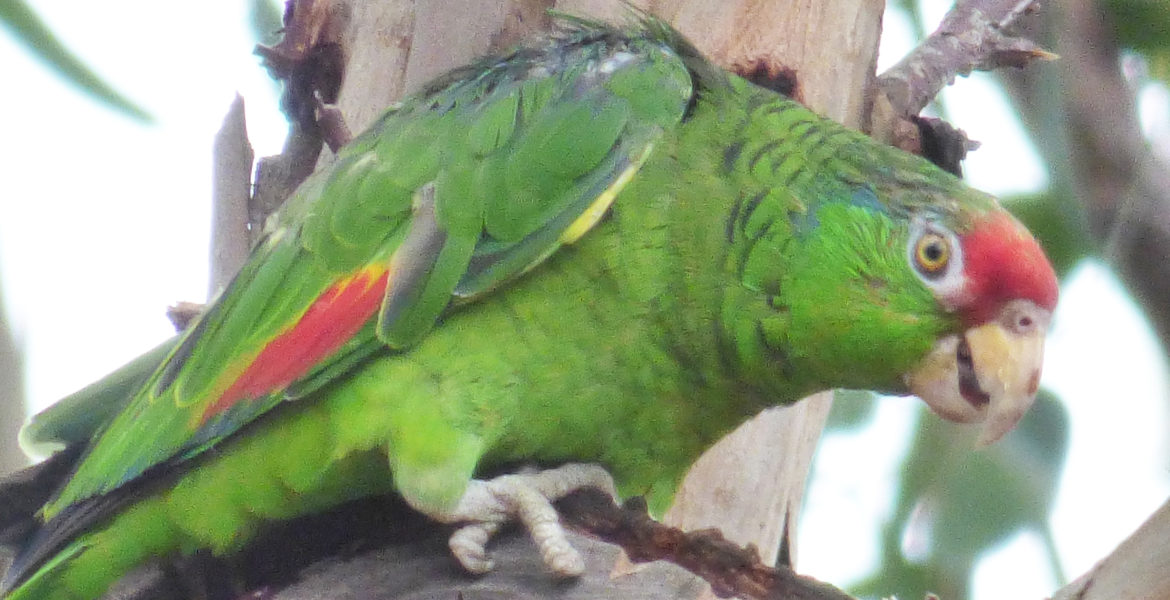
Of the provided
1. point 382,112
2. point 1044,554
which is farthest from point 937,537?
point 382,112

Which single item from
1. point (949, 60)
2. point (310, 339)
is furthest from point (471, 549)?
point (949, 60)

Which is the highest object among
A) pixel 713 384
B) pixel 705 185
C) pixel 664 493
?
pixel 705 185

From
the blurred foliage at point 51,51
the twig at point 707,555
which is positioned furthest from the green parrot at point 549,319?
the blurred foliage at point 51,51

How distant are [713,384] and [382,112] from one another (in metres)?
0.89

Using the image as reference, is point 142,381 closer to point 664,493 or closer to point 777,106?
Answer: point 664,493

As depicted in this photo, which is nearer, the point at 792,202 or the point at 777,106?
the point at 792,202

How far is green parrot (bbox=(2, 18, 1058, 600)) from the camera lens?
187 cm

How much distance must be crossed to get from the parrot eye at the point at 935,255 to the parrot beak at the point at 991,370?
0.09 m

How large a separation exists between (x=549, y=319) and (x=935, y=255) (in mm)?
646

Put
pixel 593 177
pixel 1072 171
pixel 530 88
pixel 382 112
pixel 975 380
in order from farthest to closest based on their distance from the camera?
pixel 1072 171 → pixel 382 112 → pixel 530 88 → pixel 593 177 → pixel 975 380

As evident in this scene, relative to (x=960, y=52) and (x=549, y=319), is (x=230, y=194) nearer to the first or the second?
(x=549, y=319)

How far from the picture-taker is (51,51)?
3096 mm

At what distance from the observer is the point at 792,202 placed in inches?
79.6

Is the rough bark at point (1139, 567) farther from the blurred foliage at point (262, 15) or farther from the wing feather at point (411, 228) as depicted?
the blurred foliage at point (262, 15)
